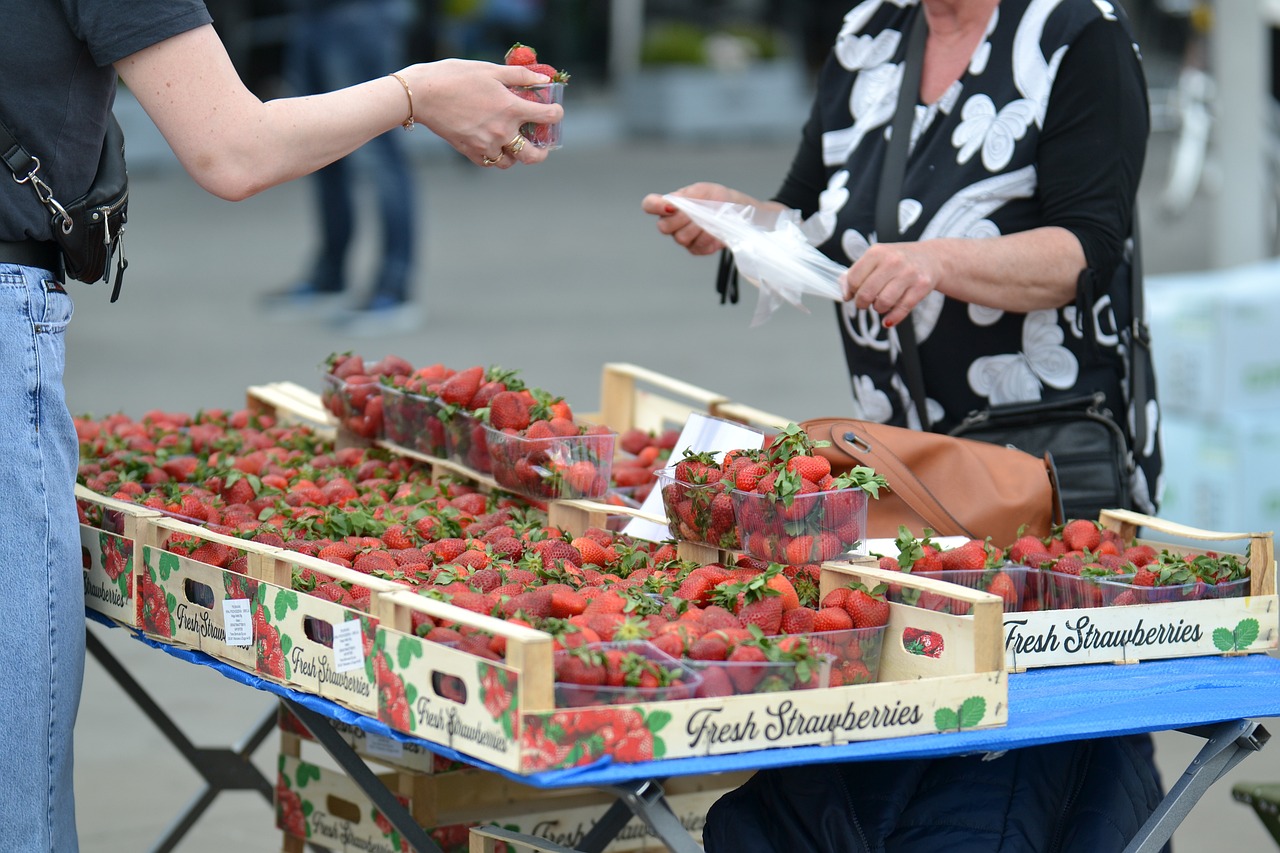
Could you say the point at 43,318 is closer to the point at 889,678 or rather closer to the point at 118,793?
the point at 889,678

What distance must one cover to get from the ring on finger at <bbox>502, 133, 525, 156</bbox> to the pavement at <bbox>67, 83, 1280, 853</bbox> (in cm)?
211

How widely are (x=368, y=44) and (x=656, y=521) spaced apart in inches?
227

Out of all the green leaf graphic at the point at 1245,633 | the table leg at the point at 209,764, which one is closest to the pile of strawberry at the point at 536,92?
the green leaf graphic at the point at 1245,633

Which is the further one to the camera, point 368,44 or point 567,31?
point 567,31

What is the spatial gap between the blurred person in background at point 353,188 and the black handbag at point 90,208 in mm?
5367

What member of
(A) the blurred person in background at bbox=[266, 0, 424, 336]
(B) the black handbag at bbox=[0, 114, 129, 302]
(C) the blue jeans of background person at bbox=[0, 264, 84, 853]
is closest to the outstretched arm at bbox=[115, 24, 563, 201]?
(B) the black handbag at bbox=[0, 114, 129, 302]

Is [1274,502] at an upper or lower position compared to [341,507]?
lower

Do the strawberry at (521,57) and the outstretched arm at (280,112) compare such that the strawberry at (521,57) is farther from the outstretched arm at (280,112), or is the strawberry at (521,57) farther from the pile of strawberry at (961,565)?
the pile of strawberry at (961,565)

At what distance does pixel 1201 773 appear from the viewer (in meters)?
2.18

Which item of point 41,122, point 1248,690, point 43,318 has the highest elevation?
point 41,122

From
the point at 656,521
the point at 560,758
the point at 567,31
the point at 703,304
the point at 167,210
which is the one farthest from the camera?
the point at 567,31

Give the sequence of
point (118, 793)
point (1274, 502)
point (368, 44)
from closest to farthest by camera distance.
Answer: point (118, 793) → point (1274, 502) → point (368, 44)

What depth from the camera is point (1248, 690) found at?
2.28 m

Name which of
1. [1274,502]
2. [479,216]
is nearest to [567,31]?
[479,216]
